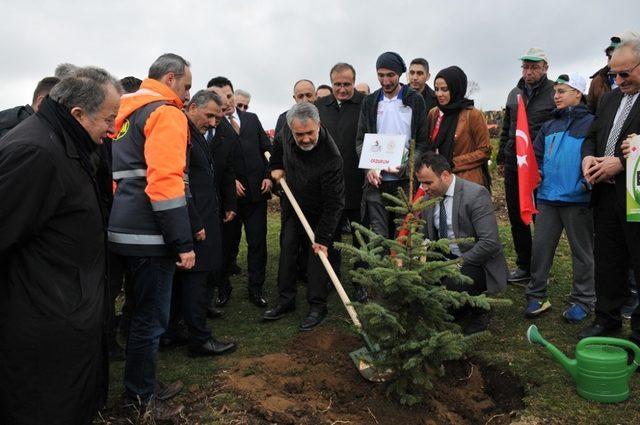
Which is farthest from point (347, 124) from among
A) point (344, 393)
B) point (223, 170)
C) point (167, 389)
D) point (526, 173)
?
point (167, 389)

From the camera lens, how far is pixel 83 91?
8.79ft

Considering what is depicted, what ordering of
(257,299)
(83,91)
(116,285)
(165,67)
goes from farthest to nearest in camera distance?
(257,299)
(116,285)
(165,67)
(83,91)

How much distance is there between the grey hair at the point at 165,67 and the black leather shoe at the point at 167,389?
222 centimetres

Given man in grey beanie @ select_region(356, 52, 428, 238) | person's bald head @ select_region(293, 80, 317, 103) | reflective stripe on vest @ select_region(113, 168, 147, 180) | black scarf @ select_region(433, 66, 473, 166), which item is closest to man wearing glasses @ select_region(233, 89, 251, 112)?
person's bald head @ select_region(293, 80, 317, 103)

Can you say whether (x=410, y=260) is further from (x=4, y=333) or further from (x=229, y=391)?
(x=4, y=333)

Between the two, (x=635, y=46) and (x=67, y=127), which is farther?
(x=635, y=46)

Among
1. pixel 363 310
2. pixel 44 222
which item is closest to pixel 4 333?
pixel 44 222

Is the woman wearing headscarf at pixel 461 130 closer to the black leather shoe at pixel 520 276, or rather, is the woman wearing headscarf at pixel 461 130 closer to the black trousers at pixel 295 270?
the black leather shoe at pixel 520 276

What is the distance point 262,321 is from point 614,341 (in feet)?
10.3

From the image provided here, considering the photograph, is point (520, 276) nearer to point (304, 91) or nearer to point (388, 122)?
point (388, 122)

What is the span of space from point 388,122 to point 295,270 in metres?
1.89

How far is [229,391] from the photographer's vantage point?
3.72m

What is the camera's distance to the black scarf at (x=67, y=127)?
8.45 feet

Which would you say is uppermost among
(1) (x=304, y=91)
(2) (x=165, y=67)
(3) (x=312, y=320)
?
(1) (x=304, y=91)
